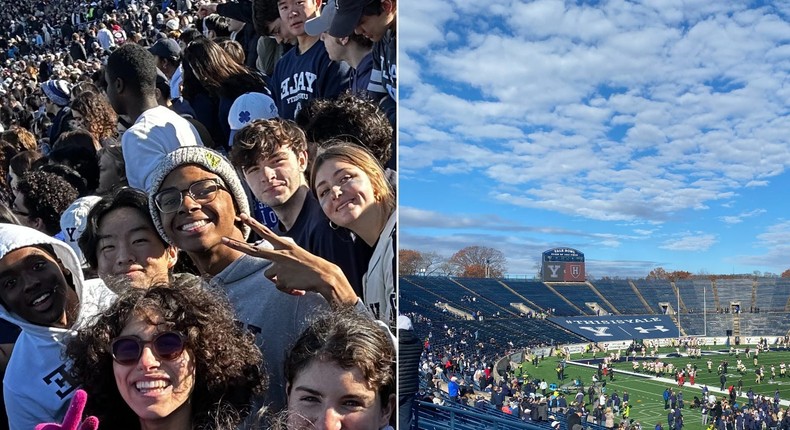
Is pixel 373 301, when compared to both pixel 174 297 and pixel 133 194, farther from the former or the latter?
pixel 133 194

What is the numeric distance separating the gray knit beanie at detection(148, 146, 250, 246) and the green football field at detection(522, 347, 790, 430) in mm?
5276

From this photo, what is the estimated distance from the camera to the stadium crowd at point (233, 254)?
2.89 ft

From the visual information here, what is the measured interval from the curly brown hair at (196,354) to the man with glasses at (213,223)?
0.06 m

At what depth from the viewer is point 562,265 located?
6.58m

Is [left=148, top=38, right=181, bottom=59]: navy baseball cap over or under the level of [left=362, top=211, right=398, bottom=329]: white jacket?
over

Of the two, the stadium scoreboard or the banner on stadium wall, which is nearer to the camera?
the stadium scoreboard

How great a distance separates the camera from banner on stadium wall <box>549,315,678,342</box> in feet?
21.9

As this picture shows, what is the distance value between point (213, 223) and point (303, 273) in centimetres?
20

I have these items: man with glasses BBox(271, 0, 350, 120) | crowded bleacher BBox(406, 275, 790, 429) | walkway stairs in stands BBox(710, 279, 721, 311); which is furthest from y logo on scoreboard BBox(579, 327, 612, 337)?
man with glasses BBox(271, 0, 350, 120)

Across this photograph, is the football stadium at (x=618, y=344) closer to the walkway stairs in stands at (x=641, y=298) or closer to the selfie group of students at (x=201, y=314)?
the walkway stairs in stands at (x=641, y=298)

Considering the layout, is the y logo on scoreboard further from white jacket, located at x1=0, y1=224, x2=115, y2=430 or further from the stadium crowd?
white jacket, located at x1=0, y1=224, x2=115, y2=430

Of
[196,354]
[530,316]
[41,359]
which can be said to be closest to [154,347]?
[196,354]

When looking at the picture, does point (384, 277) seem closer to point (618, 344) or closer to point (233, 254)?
point (233, 254)

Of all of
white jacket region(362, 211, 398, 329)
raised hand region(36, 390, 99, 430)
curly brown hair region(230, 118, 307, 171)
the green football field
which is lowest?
the green football field
